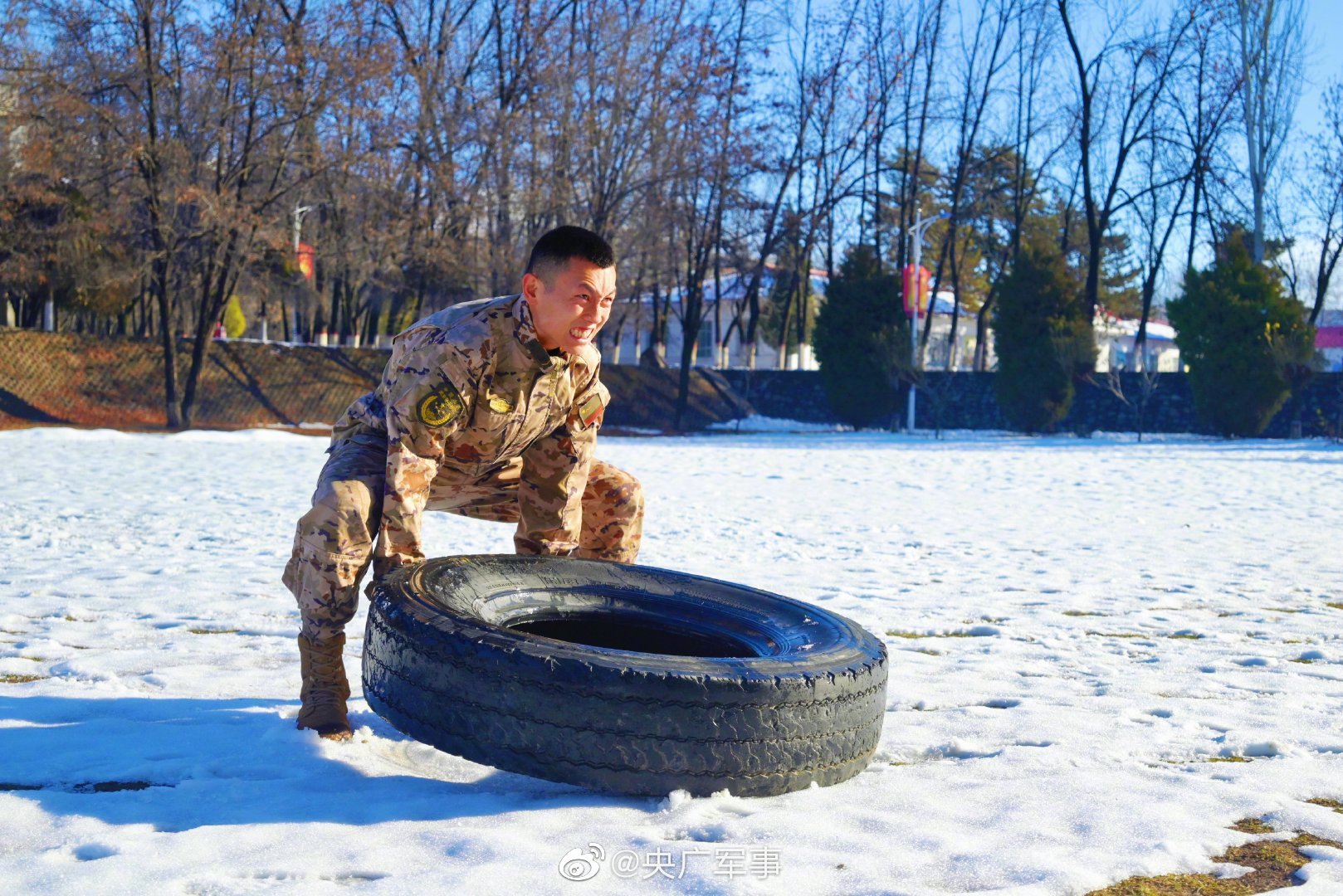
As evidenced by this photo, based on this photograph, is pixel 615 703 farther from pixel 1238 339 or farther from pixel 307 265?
pixel 307 265

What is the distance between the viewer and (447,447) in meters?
3.73

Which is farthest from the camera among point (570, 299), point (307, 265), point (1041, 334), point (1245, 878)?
point (307, 265)

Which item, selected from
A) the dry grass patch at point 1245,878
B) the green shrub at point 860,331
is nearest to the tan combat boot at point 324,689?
the dry grass patch at point 1245,878

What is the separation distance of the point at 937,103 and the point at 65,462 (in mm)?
31497

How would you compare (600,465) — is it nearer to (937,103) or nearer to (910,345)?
(910,345)

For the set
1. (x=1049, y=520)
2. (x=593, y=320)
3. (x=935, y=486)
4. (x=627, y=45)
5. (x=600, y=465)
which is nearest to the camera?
(x=593, y=320)

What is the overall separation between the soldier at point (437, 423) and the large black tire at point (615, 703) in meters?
0.22

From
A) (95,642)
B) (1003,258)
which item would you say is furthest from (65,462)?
(1003,258)

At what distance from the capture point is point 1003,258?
Result: 1868 inches

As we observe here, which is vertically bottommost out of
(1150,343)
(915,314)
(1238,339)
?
(1238,339)

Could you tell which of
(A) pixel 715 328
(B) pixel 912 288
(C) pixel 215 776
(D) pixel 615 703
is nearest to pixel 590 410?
(D) pixel 615 703

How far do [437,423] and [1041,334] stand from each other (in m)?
28.9

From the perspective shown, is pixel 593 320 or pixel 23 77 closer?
pixel 593 320

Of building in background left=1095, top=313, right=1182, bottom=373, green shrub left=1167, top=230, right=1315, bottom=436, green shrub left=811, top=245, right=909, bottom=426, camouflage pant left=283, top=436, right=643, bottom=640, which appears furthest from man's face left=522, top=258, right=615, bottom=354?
building in background left=1095, top=313, right=1182, bottom=373
